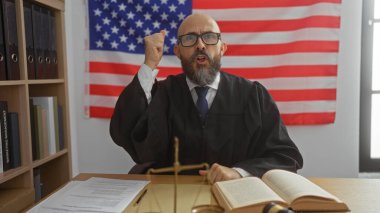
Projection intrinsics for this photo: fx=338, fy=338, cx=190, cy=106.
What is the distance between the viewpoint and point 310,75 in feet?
7.57

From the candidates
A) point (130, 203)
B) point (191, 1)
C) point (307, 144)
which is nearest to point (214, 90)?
point (130, 203)

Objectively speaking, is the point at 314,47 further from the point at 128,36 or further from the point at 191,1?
the point at 128,36

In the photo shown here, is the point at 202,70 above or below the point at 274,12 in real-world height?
below

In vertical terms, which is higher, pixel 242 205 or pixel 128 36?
pixel 128 36

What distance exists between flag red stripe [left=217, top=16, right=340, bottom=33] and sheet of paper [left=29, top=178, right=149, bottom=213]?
4.87 feet

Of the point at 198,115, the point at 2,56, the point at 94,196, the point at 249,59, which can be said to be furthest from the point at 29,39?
the point at 249,59

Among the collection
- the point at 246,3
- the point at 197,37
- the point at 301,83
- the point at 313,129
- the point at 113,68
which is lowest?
the point at 313,129

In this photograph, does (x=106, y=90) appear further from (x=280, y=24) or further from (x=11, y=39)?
(x=280, y=24)

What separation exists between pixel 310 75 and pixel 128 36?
1.29 m

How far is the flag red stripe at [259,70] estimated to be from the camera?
7.54ft

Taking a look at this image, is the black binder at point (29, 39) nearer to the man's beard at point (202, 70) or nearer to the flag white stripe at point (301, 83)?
the man's beard at point (202, 70)

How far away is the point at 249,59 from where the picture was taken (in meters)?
2.35

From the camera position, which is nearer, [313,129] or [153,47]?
[153,47]

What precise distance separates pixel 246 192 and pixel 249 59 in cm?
161
